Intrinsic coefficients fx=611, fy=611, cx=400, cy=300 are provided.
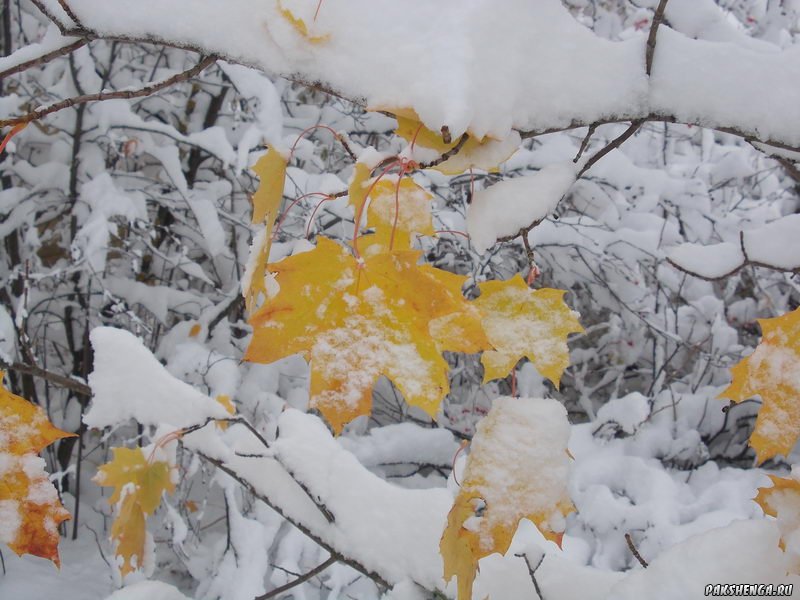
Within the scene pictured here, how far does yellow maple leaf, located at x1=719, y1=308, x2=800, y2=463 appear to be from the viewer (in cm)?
55

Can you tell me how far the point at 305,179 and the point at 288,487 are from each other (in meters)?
1.16

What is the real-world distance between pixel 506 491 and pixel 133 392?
2.29 ft

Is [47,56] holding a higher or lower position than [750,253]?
higher

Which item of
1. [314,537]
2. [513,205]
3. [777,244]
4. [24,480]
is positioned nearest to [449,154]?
[513,205]

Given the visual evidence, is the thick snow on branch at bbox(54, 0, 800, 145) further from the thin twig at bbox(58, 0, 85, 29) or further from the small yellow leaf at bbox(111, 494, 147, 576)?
the small yellow leaf at bbox(111, 494, 147, 576)

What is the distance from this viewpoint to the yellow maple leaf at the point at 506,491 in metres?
0.53

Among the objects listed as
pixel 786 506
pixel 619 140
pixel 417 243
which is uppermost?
pixel 619 140

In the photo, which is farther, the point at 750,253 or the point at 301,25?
the point at 750,253

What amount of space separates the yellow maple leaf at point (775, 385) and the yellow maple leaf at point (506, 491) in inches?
7.0

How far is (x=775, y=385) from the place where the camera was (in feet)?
1.86

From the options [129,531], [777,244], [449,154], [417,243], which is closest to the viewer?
[449,154]

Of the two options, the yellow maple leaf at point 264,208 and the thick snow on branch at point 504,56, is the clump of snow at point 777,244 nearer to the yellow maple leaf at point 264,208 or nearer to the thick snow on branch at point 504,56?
the thick snow on branch at point 504,56

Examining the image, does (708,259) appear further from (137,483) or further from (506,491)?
(137,483)

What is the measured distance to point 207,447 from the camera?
98cm
